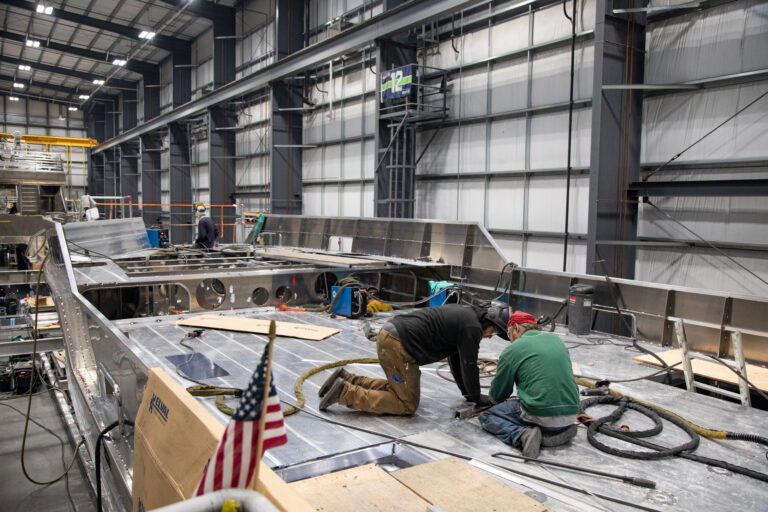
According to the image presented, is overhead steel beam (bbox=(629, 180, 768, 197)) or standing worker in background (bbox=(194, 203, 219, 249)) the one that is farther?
standing worker in background (bbox=(194, 203, 219, 249))

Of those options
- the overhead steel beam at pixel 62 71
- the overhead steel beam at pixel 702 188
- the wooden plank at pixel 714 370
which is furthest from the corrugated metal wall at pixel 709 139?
the overhead steel beam at pixel 62 71

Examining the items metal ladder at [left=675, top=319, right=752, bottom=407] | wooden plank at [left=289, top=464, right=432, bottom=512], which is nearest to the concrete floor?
wooden plank at [left=289, top=464, right=432, bottom=512]

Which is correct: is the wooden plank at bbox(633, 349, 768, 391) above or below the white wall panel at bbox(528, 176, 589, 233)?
below

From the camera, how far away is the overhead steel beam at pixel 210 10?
71.6 ft

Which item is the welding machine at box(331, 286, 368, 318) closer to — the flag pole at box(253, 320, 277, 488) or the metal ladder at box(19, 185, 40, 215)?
the flag pole at box(253, 320, 277, 488)

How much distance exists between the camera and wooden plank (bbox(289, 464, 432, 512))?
3.15m

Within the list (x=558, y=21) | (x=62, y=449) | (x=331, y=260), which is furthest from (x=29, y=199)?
(x=558, y=21)

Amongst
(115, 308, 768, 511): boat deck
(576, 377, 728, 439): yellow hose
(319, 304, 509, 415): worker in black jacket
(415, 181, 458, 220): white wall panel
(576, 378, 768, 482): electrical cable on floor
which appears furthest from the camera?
(415, 181, 458, 220): white wall panel

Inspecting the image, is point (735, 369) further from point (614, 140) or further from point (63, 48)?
point (63, 48)

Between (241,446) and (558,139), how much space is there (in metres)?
11.1

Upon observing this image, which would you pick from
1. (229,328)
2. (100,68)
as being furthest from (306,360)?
(100,68)

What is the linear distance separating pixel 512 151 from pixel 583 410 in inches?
330

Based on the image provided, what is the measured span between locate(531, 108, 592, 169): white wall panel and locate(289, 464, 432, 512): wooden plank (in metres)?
8.89

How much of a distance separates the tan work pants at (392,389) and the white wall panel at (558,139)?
7.64 metres
